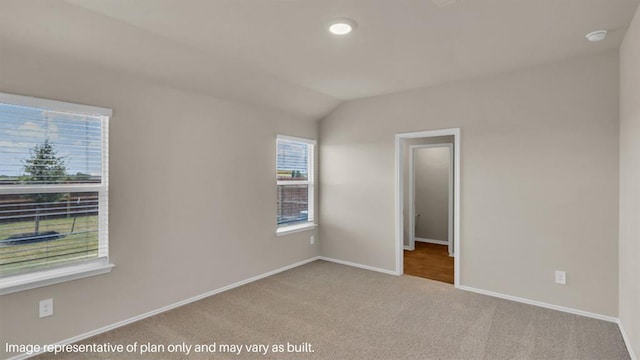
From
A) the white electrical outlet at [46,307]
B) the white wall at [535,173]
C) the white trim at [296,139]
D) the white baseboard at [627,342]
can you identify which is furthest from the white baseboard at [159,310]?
the white baseboard at [627,342]

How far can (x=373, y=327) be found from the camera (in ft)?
9.75

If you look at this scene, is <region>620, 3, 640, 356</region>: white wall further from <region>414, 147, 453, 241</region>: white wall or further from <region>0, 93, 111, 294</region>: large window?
<region>0, 93, 111, 294</region>: large window

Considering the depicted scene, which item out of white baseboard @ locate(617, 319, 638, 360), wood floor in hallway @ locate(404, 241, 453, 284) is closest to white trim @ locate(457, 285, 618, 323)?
white baseboard @ locate(617, 319, 638, 360)

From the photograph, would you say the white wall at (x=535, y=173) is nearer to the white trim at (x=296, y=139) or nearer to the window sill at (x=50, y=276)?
the white trim at (x=296, y=139)

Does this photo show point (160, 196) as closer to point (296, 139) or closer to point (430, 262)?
point (296, 139)

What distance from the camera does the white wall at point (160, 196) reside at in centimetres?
256

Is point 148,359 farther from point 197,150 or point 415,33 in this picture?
point 415,33

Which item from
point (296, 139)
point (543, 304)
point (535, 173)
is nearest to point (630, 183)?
point (535, 173)

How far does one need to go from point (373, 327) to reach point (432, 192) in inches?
171

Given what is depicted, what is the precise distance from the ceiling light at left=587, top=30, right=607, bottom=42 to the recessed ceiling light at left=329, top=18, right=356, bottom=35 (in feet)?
6.34

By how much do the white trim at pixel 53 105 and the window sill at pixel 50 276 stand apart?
130cm

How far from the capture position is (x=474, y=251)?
12.6ft

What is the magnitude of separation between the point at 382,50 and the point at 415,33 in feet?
1.36

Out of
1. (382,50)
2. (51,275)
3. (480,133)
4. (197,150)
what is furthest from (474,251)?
(51,275)
